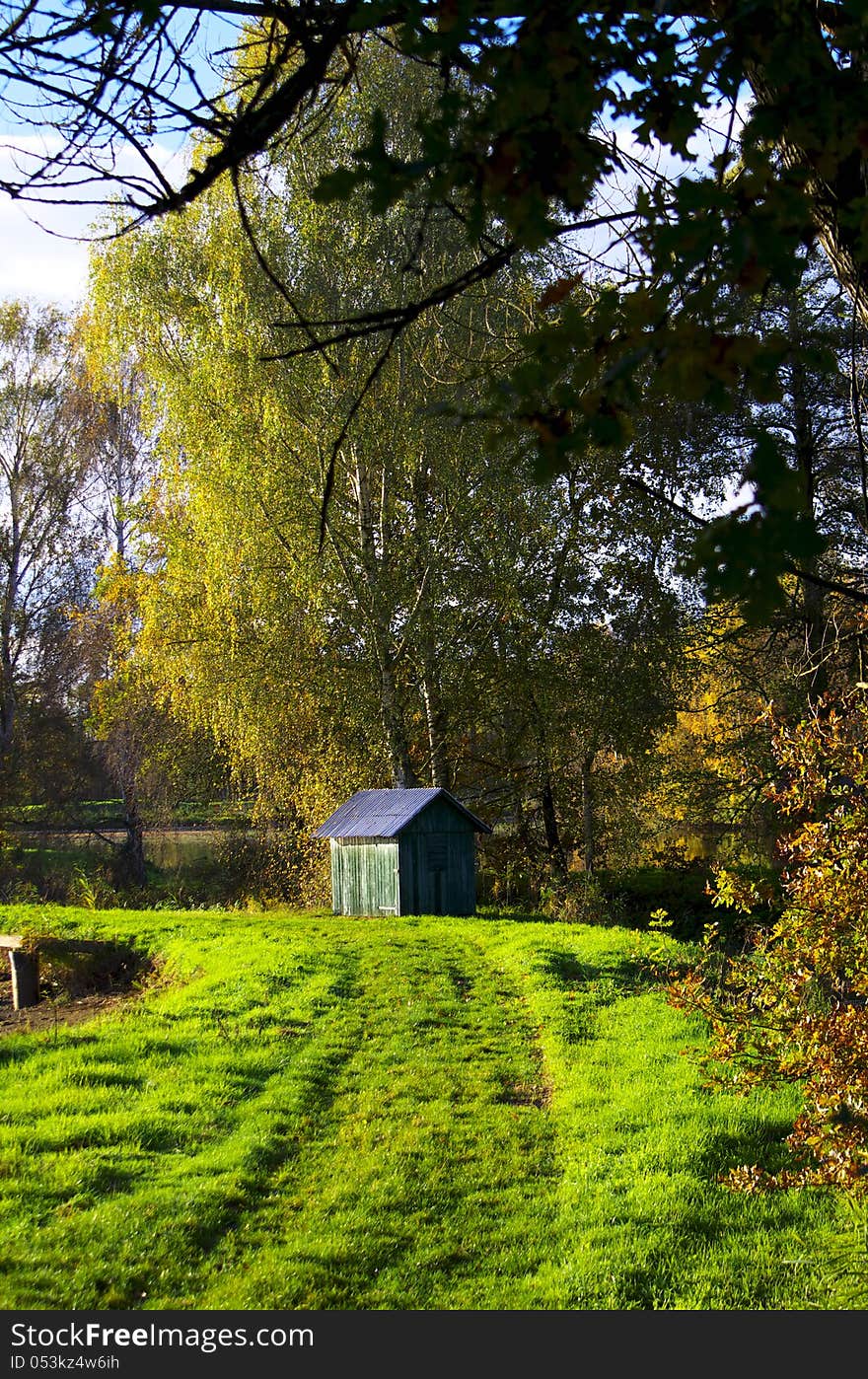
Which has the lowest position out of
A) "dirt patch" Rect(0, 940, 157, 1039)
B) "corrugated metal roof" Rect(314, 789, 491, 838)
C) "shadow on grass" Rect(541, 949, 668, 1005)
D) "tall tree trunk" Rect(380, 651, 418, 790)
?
"dirt patch" Rect(0, 940, 157, 1039)

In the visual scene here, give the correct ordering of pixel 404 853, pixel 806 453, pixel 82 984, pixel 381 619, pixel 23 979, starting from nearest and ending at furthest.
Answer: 1. pixel 23 979
2. pixel 82 984
3. pixel 806 453
4. pixel 404 853
5. pixel 381 619

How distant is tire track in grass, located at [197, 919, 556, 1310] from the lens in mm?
4812

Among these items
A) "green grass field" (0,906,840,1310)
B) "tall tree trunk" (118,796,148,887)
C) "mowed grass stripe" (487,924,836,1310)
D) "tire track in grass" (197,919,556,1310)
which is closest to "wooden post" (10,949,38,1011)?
"green grass field" (0,906,840,1310)

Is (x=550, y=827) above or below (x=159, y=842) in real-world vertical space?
above

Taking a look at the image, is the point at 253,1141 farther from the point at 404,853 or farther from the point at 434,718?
the point at 434,718

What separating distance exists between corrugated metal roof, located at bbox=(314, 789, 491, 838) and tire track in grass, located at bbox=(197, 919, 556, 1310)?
758 centimetres

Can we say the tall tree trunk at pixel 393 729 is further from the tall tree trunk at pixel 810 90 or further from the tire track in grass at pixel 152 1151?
the tall tree trunk at pixel 810 90

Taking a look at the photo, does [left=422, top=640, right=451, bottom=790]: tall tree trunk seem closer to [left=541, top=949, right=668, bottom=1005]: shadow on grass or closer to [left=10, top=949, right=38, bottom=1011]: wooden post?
[left=541, top=949, right=668, bottom=1005]: shadow on grass

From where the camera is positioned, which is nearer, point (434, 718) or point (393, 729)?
point (393, 729)

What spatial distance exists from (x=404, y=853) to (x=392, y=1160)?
11502 millimetres

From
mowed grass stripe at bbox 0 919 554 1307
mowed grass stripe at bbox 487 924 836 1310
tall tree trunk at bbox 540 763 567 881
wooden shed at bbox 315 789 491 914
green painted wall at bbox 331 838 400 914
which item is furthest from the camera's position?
tall tree trunk at bbox 540 763 567 881

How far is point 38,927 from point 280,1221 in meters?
12.2

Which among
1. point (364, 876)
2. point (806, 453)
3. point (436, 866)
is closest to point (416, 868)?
point (436, 866)

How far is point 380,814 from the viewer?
59.7 feet
